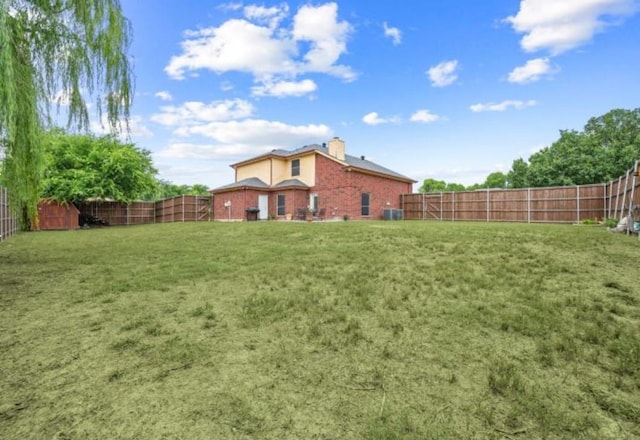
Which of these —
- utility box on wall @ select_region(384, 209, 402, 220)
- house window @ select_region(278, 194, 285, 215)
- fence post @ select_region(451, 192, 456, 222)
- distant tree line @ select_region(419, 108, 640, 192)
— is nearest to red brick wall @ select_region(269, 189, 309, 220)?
house window @ select_region(278, 194, 285, 215)

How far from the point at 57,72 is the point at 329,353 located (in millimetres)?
6147

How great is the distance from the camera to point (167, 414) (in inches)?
73.5

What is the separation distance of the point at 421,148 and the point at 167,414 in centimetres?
2057

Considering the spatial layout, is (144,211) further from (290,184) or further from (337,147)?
(337,147)

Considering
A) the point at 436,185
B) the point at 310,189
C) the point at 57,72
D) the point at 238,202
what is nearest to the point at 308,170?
the point at 310,189

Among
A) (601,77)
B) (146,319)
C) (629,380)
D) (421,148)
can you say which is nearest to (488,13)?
(601,77)

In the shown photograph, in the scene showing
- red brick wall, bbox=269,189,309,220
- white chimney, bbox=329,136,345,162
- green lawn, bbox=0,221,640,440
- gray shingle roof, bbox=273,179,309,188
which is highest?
white chimney, bbox=329,136,345,162

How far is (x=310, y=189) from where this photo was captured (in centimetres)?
2044

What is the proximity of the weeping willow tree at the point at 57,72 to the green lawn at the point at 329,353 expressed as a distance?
2.02 meters

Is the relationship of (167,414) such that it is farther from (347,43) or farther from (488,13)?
(347,43)

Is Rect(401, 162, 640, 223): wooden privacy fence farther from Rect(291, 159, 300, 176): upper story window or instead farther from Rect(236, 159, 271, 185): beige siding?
Rect(236, 159, 271, 185): beige siding

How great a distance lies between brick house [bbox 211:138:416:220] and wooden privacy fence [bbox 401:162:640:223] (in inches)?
118

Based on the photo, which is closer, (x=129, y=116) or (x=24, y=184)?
(x=24, y=184)

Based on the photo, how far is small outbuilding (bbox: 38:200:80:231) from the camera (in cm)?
1941
